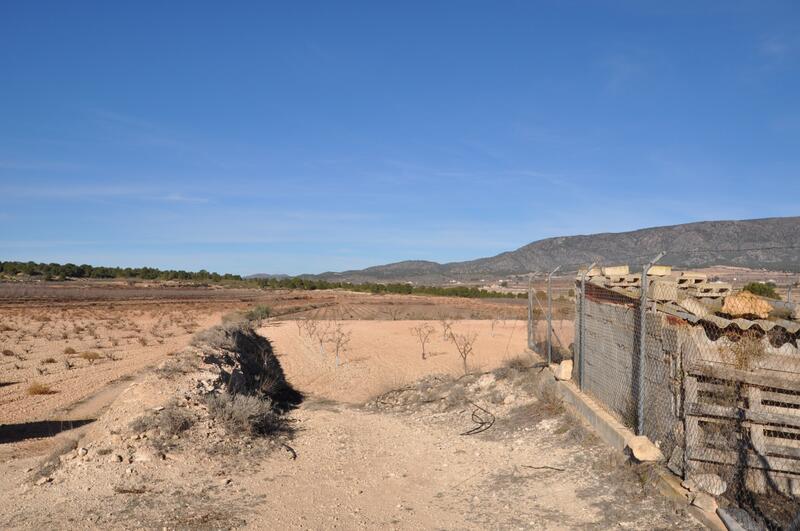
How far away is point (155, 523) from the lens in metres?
6.80

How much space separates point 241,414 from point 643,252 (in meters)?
71.3

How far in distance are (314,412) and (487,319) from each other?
32603 mm

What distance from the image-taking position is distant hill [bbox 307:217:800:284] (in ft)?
31.1

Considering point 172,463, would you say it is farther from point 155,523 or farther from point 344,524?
point 344,524

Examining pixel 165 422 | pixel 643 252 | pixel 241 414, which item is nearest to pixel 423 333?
pixel 241 414

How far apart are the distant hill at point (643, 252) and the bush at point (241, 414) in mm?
6352

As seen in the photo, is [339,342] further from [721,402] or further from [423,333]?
[721,402]

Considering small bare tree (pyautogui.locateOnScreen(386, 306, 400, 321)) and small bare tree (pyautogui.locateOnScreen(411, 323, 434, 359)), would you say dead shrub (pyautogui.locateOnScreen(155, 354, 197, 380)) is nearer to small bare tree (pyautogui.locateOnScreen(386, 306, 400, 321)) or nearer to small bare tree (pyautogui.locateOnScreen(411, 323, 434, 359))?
small bare tree (pyautogui.locateOnScreen(411, 323, 434, 359))

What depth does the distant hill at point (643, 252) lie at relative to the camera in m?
9.48

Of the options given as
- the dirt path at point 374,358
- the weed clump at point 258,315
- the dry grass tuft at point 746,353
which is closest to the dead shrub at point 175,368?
the dirt path at point 374,358

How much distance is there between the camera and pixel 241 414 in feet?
33.8

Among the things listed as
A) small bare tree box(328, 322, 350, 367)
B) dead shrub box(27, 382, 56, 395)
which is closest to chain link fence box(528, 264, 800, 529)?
dead shrub box(27, 382, 56, 395)

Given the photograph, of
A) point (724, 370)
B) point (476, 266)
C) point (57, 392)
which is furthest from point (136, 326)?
point (476, 266)

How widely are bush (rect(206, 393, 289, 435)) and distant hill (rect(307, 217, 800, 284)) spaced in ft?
20.8
